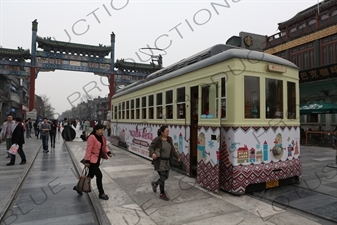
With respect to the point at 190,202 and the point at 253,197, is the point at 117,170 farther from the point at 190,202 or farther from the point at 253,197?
the point at 253,197

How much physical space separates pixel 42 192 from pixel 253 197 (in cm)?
455

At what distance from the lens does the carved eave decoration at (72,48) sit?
97.2ft

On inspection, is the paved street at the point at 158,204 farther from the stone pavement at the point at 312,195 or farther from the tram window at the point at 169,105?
the tram window at the point at 169,105

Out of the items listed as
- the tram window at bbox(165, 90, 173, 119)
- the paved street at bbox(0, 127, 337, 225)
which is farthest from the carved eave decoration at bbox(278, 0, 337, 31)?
the tram window at bbox(165, 90, 173, 119)

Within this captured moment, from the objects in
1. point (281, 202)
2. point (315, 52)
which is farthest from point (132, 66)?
point (281, 202)

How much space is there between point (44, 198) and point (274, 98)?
5358 millimetres

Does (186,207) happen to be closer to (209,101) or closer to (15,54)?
(209,101)

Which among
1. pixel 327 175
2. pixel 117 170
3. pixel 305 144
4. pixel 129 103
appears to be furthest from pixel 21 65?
pixel 327 175

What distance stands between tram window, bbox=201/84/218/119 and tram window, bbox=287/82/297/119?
182 cm

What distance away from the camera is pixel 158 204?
4.74 meters

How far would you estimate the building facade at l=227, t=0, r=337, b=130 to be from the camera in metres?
16.6

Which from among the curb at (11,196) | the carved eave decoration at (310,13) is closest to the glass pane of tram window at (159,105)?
the curb at (11,196)

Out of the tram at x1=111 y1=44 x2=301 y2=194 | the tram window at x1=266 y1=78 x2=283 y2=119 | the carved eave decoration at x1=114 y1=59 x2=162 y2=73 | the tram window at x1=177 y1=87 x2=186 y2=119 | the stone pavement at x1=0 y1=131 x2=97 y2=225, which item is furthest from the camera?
the carved eave decoration at x1=114 y1=59 x2=162 y2=73

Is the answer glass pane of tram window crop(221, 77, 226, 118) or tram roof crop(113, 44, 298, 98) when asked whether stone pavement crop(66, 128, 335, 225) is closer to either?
glass pane of tram window crop(221, 77, 226, 118)
